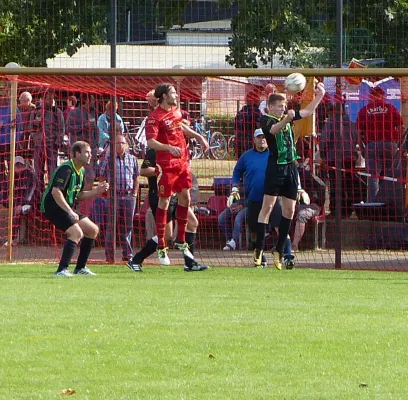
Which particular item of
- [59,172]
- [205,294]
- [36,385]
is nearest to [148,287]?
[205,294]

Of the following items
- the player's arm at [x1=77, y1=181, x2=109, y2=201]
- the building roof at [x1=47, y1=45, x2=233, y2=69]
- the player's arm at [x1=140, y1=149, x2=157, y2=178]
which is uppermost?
the building roof at [x1=47, y1=45, x2=233, y2=69]

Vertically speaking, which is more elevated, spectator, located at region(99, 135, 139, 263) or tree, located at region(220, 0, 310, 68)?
tree, located at region(220, 0, 310, 68)

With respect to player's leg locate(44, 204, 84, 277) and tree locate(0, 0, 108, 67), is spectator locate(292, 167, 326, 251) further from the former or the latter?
player's leg locate(44, 204, 84, 277)

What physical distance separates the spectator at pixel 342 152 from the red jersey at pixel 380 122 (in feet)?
0.71

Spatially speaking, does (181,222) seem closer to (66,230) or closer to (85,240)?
(85,240)

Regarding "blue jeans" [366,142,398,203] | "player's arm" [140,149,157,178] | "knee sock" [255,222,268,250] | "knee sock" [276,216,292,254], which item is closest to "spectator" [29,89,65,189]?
"player's arm" [140,149,157,178]

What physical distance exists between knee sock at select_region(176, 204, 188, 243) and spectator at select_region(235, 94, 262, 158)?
2685mm

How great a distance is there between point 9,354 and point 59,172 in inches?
202

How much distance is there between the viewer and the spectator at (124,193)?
600 inches

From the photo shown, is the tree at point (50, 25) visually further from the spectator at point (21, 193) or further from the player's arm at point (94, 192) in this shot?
the player's arm at point (94, 192)

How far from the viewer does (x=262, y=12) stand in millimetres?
17469

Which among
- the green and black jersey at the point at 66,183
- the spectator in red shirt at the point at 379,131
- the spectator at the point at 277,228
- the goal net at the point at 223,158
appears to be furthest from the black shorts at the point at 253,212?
the green and black jersey at the point at 66,183

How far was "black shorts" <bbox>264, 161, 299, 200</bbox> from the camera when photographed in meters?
13.7

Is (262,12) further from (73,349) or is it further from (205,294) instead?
(73,349)
